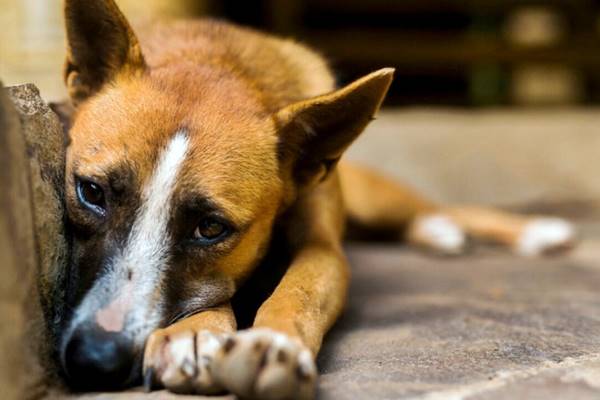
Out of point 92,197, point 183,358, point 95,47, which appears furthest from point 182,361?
point 95,47

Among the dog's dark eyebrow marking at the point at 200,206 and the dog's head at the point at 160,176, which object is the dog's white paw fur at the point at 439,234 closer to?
the dog's head at the point at 160,176

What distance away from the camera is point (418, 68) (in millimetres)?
7887

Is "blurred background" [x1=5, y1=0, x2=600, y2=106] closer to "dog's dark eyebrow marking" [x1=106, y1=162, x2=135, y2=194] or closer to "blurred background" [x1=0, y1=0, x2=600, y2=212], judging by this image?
Answer: "blurred background" [x1=0, y1=0, x2=600, y2=212]

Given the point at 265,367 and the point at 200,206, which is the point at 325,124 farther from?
the point at 265,367

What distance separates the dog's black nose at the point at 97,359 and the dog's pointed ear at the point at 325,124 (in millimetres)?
848

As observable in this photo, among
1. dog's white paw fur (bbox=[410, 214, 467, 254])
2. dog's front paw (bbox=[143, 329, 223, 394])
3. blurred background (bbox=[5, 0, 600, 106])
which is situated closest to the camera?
dog's front paw (bbox=[143, 329, 223, 394])

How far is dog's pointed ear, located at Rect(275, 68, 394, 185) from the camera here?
7.50 ft

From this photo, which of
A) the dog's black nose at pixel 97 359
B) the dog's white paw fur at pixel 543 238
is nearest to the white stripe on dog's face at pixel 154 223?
the dog's black nose at pixel 97 359

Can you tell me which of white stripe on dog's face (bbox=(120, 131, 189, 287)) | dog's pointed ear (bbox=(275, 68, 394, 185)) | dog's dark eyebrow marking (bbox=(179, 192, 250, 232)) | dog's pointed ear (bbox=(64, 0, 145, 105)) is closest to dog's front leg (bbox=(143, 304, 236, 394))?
white stripe on dog's face (bbox=(120, 131, 189, 287))

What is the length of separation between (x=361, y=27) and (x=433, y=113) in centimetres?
219

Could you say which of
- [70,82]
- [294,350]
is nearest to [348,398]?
[294,350]

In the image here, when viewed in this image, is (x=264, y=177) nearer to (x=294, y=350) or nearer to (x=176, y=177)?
(x=176, y=177)

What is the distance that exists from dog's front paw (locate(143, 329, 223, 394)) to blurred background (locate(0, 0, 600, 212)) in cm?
319

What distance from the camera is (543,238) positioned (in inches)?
165
